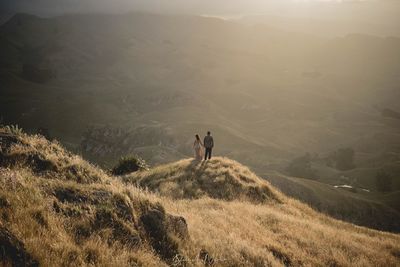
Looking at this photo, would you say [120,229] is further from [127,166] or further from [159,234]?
[127,166]

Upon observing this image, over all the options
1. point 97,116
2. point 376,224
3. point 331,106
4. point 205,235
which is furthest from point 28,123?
point 331,106

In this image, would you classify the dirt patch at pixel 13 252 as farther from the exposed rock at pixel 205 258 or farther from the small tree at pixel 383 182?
the small tree at pixel 383 182

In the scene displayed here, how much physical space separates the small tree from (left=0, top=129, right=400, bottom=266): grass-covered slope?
67074mm

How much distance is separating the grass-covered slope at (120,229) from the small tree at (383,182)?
67.1 m

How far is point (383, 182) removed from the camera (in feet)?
251

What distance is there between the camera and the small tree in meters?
76.1

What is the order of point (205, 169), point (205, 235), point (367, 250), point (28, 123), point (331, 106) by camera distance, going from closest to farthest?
point (205, 235) → point (367, 250) → point (205, 169) → point (28, 123) → point (331, 106)

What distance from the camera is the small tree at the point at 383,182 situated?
76.1 m

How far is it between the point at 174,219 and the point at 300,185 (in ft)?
151

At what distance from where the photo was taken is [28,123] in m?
116

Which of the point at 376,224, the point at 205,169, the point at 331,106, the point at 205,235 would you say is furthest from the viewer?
the point at 331,106

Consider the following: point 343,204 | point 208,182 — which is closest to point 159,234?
point 208,182

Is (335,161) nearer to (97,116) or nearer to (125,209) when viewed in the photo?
(97,116)

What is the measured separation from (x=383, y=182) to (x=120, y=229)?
80865 mm
